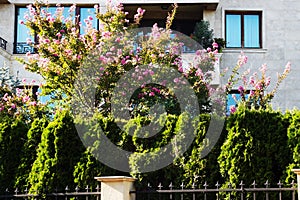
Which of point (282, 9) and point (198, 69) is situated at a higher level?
point (282, 9)

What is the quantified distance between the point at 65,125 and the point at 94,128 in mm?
520

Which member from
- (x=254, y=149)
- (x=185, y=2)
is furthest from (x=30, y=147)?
(x=185, y=2)

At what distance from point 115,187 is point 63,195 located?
0.97 metres

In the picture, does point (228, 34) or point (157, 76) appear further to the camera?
point (228, 34)

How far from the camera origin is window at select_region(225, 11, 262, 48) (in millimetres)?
18484

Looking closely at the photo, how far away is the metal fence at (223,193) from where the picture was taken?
29.8 ft

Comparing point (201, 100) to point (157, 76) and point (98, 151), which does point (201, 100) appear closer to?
point (157, 76)

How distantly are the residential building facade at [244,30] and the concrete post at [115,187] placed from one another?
8982 millimetres

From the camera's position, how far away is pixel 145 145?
10.2 metres

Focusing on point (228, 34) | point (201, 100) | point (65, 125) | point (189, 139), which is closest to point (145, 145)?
point (189, 139)

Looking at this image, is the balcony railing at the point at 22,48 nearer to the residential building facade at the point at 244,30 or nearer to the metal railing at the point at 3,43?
the residential building facade at the point at 244,30

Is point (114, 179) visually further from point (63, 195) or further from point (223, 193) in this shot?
point (223, 193)

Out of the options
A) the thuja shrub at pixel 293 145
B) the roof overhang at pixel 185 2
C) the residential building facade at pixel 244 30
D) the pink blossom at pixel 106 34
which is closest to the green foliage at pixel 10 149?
the pink blossom at pixel 106 34

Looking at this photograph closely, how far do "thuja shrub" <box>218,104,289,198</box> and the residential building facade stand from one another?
8028mm
